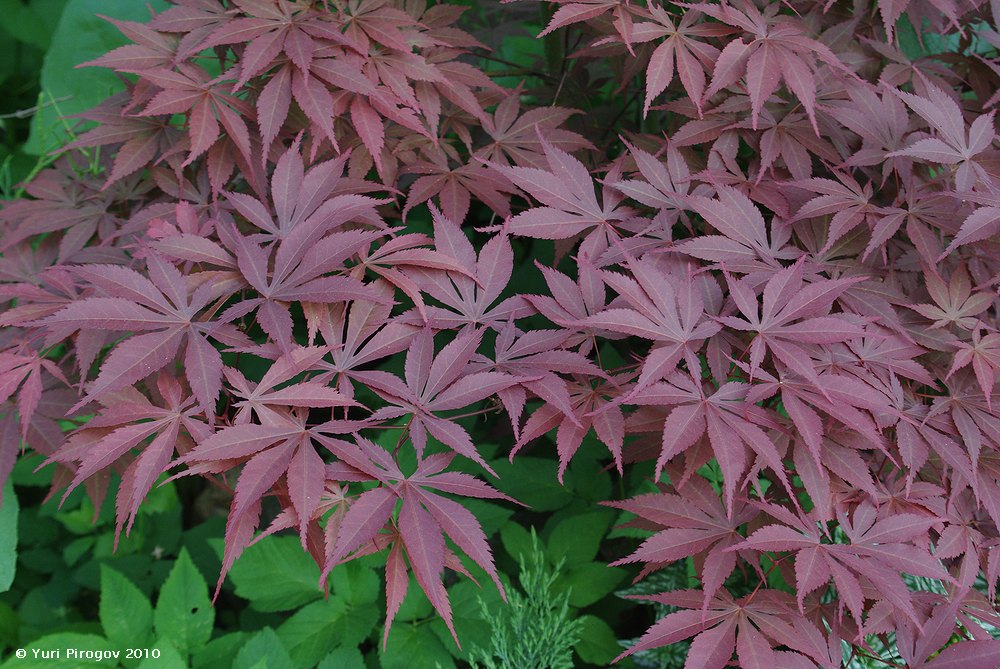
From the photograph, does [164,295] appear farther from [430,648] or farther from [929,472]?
[929,472]

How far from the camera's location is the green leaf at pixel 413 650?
159cm

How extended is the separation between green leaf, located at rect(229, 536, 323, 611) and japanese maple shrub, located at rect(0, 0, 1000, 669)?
577mm

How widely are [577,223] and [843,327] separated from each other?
16.6 inches

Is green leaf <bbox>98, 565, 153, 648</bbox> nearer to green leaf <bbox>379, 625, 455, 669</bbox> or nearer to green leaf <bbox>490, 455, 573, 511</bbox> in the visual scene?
green leaf <bbox>379, 625, 455, 669</bbox>

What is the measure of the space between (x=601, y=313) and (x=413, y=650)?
988 millimetres

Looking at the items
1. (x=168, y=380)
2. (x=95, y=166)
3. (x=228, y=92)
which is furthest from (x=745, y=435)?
(x=95, y=166)

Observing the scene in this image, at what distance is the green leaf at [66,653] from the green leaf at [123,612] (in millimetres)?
39

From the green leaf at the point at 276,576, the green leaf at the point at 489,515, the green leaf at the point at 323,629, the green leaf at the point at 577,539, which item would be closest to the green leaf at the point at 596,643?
the green leaf at the point at 577,539

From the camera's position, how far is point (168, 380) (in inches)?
41.3

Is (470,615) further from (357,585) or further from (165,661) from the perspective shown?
(165,661)

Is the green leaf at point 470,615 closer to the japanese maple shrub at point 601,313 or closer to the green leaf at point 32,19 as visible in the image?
the japanese maple shrub at point 601,313

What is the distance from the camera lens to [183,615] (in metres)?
1.75

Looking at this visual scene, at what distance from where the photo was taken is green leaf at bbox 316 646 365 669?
5.02 ft

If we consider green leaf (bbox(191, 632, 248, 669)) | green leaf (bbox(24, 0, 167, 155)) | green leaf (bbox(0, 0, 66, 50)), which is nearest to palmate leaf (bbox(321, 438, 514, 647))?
green leaf (bbox(191, 632, 248, 669))
